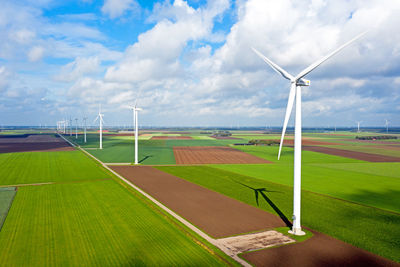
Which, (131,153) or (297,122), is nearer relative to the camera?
(297,122)

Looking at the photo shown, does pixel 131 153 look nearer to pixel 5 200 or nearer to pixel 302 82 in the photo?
pixel 5 200

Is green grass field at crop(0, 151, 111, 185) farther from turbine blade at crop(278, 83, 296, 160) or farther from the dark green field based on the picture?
turbine blade at crop(278, 83, 296, 160)

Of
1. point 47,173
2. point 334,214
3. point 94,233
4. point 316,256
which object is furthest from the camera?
point 47,173

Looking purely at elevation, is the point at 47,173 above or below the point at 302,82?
below

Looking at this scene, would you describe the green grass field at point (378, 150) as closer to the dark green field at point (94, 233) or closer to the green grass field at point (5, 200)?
the dark green field at point (94, 233)

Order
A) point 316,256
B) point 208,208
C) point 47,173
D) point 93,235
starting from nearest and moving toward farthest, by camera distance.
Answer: point 316,256, point 93,235, point 208,208, point 47,173

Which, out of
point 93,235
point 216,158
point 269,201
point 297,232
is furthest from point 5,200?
point 216,158

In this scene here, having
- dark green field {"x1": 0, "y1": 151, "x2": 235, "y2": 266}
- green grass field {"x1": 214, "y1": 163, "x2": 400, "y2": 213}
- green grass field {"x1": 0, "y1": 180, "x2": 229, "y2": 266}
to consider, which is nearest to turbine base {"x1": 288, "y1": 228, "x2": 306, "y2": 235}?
dark green field {"x1": 0, "y1": 151, "x2": 235, "y2": 266}
